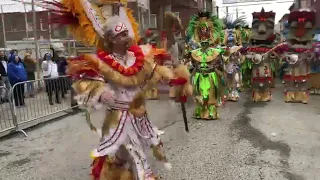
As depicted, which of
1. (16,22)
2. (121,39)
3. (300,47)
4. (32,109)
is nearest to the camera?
(121,39)

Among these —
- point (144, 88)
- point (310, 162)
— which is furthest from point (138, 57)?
point (310, 162)

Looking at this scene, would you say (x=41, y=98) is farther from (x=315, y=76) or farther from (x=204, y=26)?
(x=315, y=76)

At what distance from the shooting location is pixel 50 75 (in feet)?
32.7

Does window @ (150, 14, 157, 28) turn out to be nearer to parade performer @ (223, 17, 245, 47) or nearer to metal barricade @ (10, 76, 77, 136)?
parade performer @ (223, 17, 245, 47)

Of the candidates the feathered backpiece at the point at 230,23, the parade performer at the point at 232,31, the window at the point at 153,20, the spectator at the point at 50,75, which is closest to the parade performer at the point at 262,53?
the parade performer at the point at 232,31

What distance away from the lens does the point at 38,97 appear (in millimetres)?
9359

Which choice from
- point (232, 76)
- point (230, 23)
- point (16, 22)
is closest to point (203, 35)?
point (232, 76)

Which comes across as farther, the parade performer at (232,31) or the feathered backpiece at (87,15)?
the parade performer at (232,31)

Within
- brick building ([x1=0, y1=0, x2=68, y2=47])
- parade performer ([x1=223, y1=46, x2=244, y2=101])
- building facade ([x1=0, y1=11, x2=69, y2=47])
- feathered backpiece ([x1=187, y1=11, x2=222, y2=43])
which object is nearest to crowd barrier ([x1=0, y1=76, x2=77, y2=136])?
brick building ([x1=0, y1=0, x2=68, y2=47])

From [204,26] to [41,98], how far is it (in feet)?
15.2

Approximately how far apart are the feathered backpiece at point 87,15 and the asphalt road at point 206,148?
78 cm

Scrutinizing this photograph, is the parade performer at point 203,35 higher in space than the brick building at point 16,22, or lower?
lower

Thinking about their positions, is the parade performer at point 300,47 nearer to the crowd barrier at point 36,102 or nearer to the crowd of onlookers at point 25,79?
the crowd barrier at point 36,102

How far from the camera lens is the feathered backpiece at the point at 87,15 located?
331 centimetres
